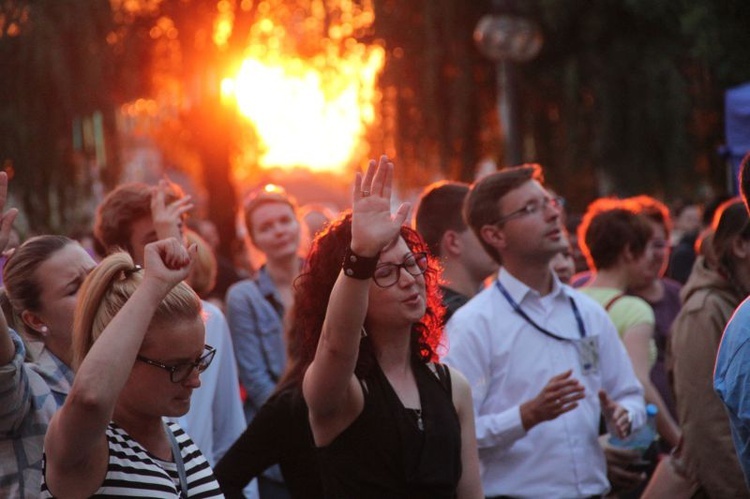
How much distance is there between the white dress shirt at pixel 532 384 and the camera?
4625mm

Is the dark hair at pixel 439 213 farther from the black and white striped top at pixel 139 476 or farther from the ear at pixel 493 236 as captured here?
the black and white striped top at pixel 139 476

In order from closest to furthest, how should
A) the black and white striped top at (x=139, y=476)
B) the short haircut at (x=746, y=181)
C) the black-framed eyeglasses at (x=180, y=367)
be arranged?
the black and white striped top at (x=139, y=476)
the black-framed eyeglasses at (x=180, y=367)
the short haircut at (x=746, y=181)

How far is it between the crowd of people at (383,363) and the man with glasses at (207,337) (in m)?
0.01

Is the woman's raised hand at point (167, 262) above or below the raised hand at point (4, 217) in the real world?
below

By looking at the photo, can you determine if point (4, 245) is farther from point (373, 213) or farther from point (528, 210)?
point (528, 210)

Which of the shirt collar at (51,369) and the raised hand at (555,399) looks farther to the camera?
the raised hand at (555,399)

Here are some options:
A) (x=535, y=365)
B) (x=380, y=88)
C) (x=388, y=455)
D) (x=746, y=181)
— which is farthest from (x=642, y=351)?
(x=380, y=88)

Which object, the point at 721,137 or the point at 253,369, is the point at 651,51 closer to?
the point at 721,137

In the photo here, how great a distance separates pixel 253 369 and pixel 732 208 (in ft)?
8.78

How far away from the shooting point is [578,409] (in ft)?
15.6

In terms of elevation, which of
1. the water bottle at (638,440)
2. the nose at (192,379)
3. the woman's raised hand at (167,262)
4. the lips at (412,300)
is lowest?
the water bottle at (638,440)

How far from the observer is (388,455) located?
11.9 feet

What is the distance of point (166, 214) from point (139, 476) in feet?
5.54

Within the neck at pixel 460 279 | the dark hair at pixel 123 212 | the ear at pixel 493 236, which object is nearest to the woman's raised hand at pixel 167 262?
the dark hair at pixel 123 212
